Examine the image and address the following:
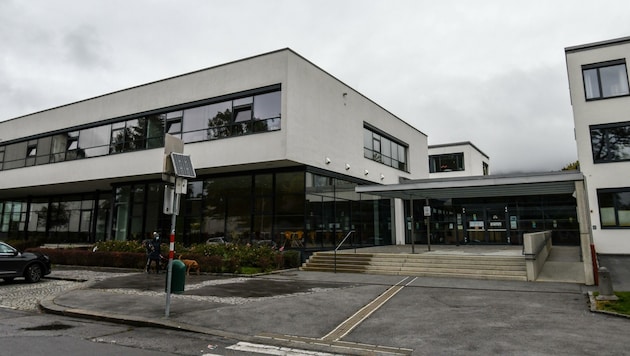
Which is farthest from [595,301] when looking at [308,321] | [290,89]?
[290,89]

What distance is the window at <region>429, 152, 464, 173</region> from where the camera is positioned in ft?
127

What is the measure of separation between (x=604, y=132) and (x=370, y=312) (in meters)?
18.9

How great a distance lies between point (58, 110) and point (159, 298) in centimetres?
2231

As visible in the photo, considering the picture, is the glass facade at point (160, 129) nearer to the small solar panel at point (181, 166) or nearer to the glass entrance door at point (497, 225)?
the small solar panel at point (181, 166)

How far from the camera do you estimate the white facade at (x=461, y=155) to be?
38281mm

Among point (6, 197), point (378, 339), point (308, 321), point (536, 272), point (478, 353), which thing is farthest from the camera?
point (6, 197)

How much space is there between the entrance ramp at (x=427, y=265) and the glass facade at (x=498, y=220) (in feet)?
30.4

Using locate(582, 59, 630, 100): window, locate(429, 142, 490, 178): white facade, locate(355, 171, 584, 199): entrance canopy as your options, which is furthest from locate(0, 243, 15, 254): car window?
locate(429, 142, 490, 178): white facade

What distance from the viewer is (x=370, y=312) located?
850 cm

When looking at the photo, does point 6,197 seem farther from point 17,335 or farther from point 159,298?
point 17,335

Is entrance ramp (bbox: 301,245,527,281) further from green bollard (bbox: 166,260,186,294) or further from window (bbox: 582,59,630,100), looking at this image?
window (bbox: 582,59,630,100)

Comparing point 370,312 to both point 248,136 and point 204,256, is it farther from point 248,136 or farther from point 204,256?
point 248,136

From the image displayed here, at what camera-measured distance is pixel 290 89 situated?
18031 mm

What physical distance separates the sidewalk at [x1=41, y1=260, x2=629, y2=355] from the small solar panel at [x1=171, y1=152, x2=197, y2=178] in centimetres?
285
